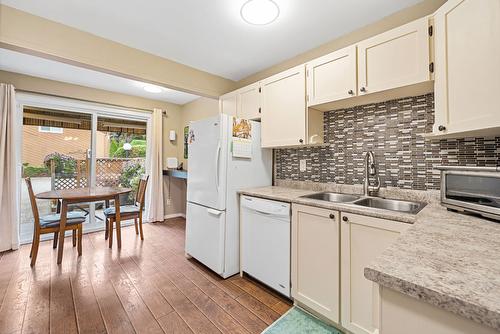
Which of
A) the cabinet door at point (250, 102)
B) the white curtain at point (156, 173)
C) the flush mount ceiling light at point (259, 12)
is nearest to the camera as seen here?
the flush mount ceiling light at point (259, 12)

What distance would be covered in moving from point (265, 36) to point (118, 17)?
1.30m

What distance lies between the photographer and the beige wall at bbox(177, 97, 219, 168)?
12.8ft

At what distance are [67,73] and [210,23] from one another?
2.37 m

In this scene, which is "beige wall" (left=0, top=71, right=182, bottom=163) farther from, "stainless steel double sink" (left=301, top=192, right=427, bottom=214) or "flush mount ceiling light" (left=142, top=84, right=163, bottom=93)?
"stainless steel double sink" (left=301, top=192, right=427, bottom=214)

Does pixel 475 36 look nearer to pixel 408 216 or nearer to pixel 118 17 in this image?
pixel 408 216

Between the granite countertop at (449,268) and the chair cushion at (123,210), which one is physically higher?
the granite countertop at (449,268)

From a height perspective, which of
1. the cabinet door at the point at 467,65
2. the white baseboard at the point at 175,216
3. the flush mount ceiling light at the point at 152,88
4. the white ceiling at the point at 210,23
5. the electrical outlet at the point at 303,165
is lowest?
the white baseboard at the point at 175,216

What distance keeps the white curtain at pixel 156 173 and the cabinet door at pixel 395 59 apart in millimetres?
3616

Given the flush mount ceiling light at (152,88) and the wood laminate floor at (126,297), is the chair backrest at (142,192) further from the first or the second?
the flush mount ceiling light at (152,88)

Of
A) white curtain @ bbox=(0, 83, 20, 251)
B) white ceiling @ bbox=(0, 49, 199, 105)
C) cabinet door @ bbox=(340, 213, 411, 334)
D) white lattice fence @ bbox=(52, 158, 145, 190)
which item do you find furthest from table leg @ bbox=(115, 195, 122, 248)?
cabinet door @ bbox=(340, 213, 411, 334)

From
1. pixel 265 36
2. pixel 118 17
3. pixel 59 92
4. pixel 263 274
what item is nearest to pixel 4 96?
pixel 59 92

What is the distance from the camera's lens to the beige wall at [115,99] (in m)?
3.04

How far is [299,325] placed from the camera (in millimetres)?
1583

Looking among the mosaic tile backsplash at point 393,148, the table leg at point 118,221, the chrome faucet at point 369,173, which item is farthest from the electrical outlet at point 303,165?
the table leg at point 118,221
